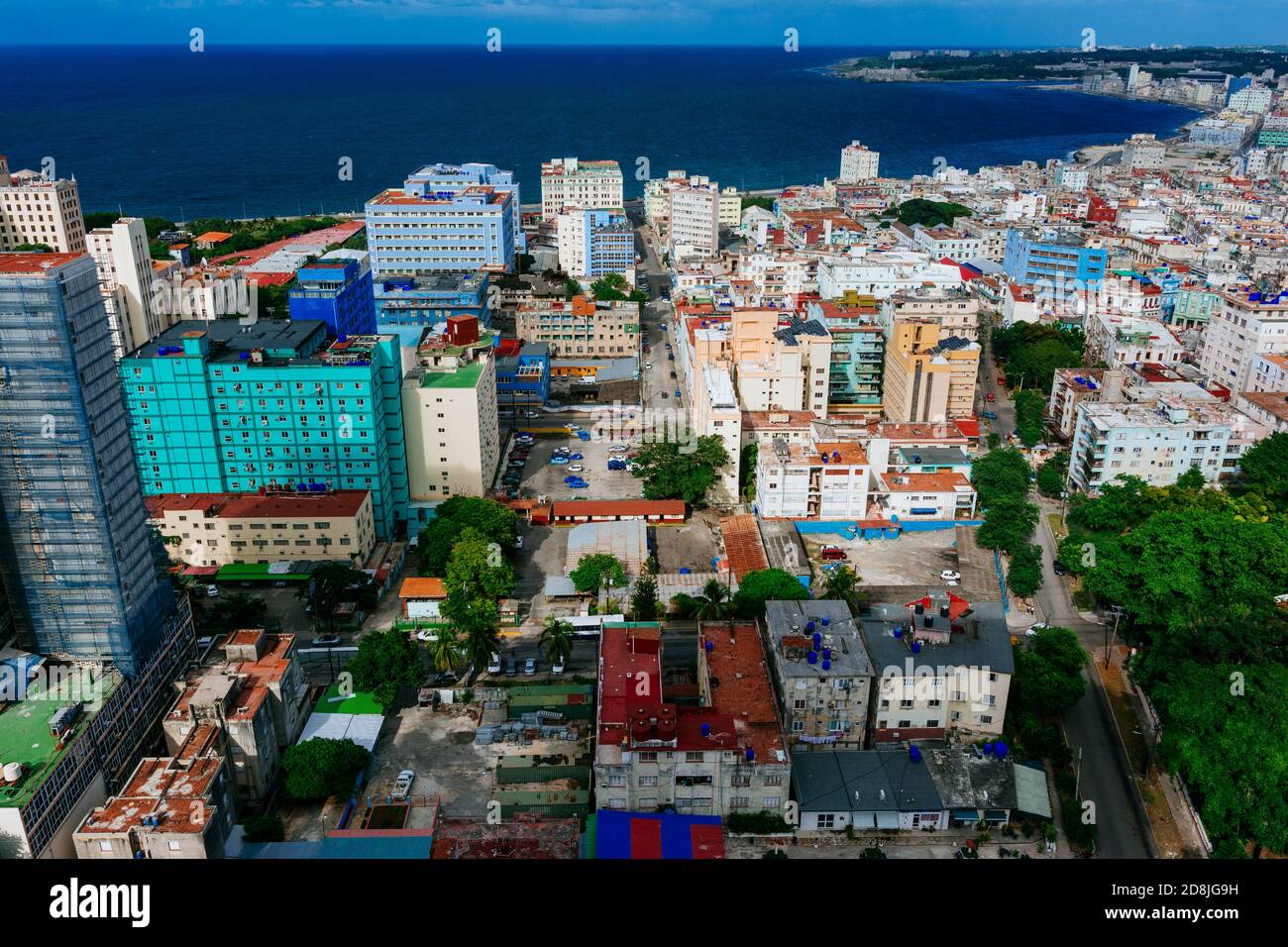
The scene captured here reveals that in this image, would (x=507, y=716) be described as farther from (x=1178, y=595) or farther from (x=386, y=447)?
(x=1178, y=595)

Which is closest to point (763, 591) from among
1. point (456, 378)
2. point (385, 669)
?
point (385, 669)

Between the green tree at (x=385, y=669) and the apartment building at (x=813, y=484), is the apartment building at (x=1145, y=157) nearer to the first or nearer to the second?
the apartment building at (x=813, y=484)

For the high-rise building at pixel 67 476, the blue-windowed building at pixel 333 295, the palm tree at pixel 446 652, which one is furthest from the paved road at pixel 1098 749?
the blue-windowed building at pixel 333 295

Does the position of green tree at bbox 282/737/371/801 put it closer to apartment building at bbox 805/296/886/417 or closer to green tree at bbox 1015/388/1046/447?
apartment building at bbox 805/296/886/417

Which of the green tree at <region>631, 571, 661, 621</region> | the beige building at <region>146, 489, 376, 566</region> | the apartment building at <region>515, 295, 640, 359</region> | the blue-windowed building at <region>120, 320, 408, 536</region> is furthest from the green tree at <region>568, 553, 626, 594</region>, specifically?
the apartment building at <region>515, 295, 640, 359</region>
